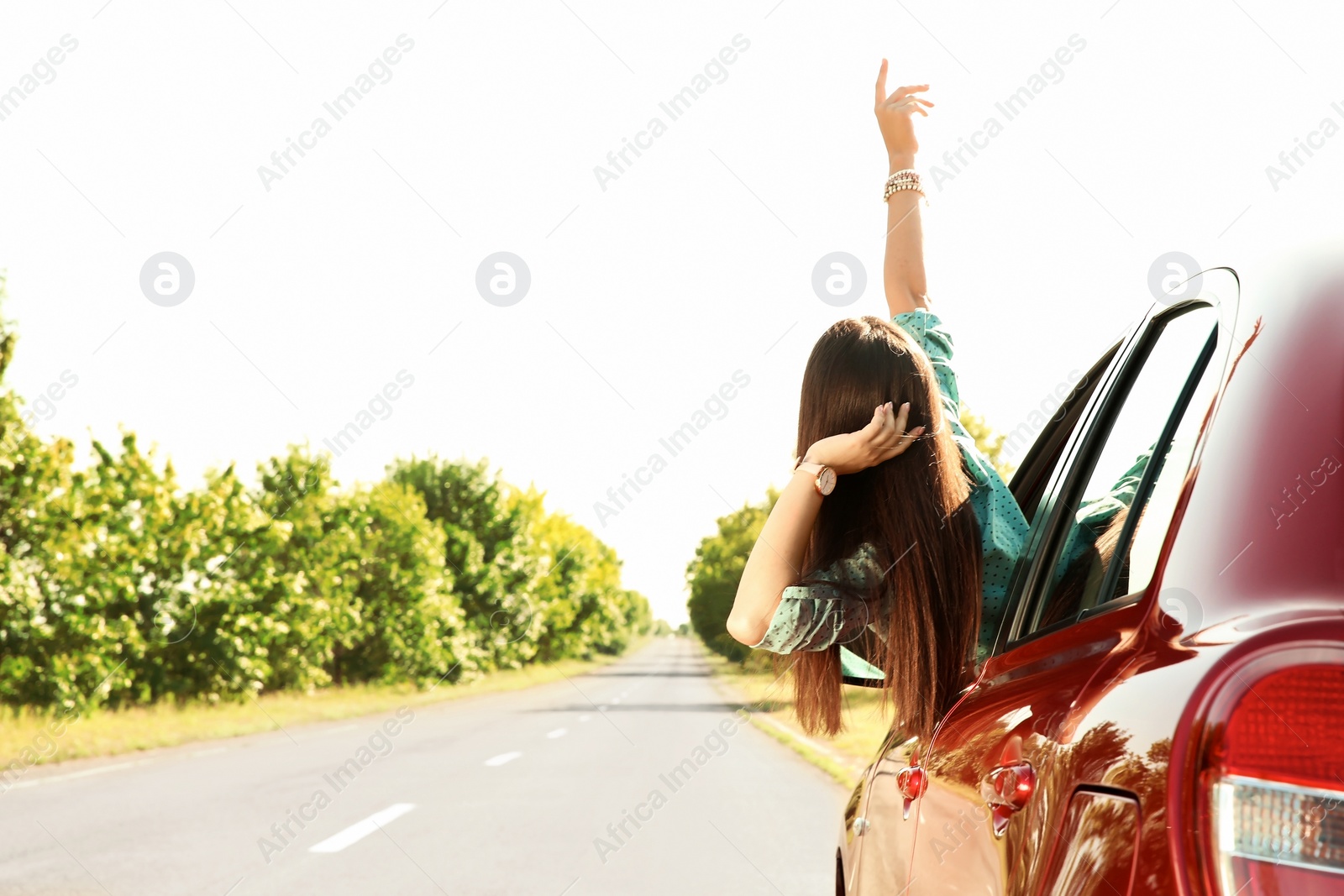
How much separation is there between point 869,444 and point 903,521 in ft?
0.51

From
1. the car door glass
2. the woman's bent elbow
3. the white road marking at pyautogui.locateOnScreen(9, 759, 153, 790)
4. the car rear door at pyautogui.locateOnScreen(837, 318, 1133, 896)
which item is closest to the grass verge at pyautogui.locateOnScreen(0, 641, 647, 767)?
the white road marking at pyautogui.locateOnScreen(9, 759, 153, 790)

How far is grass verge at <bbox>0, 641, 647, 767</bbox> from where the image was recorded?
45.8 feet

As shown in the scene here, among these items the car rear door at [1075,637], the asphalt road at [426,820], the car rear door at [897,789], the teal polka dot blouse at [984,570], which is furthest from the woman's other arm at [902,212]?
the asphalt road at [426,820]

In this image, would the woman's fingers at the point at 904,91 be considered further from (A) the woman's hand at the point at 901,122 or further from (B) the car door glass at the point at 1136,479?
(B) the car door glass at the point at 1136,479

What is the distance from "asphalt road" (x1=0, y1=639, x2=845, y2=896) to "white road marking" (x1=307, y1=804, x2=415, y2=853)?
0.03m

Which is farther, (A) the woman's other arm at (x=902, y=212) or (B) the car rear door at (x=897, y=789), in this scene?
(A) the woman's other arm at (x=902, y=212)

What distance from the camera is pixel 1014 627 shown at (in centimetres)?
207

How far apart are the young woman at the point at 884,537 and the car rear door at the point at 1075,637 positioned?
0.34 feet

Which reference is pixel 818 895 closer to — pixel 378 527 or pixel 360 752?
pixel 360 752

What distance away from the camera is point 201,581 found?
2439cm

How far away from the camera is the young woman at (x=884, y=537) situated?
2100 millimetres

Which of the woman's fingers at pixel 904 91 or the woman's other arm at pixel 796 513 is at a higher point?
the woman's fingers at pixel 904 91

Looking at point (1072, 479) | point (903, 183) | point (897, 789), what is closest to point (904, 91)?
point (903, 183)

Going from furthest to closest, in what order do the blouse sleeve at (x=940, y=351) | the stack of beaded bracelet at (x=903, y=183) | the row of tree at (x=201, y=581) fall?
1. the row of tree at (x=201, y=581)
2. the stack of beaded bracelet at (x=903, y=183)
3. the blouse sleeve at (x=940, y=351)
